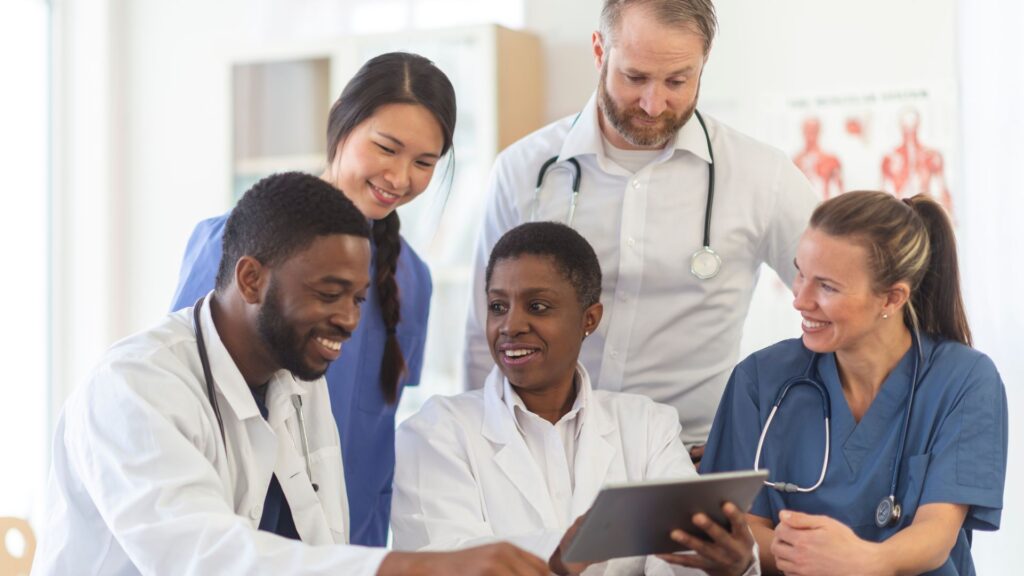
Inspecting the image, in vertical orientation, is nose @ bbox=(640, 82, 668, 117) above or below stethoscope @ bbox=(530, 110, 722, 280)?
above

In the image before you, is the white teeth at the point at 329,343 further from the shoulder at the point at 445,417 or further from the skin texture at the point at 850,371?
the skin texture at the point at 850,371

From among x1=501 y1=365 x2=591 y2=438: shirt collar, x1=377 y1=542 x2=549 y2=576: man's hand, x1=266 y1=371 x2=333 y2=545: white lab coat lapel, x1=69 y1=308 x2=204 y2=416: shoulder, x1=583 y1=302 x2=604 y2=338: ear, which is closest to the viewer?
x1=377 y1=542 x2=549 y2=576: man's hand

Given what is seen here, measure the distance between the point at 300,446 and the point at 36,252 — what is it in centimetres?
275

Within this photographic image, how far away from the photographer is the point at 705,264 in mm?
2186

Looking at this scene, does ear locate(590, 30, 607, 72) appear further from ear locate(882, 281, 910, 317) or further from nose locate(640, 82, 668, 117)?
ear locate(882, 281, 910, 317)

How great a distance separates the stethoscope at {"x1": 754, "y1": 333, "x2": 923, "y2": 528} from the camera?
Result: 183cm

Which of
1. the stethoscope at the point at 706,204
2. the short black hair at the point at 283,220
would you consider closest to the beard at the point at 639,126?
the stethoscope at the point at 706,204

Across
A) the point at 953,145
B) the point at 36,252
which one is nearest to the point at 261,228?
the point at 953,145

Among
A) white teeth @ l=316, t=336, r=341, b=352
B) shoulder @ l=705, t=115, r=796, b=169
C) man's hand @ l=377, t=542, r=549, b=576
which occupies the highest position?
shoulder @ l=705, t=115, r=796, b=169

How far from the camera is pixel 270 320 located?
1.56m

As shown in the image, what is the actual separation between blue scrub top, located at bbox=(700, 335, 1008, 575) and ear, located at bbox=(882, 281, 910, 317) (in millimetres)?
87

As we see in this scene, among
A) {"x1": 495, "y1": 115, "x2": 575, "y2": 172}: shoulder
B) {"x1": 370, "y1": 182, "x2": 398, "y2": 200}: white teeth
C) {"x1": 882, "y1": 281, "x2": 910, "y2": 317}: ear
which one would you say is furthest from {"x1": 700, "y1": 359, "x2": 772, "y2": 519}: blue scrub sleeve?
{"x1": 370, "y1": 182, "x2": 398, "y2": 200}: white teeth

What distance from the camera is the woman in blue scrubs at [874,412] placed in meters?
1.79

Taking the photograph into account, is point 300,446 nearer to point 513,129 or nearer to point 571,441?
point 571,441
